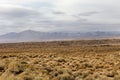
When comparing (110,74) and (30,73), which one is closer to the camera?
(30,73)

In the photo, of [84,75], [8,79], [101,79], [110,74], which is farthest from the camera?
[110,74]

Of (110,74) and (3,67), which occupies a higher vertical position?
(3,67)

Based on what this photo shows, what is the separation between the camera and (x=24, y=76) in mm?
14633

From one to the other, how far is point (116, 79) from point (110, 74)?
2251mm

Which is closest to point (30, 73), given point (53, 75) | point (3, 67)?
point (53, 75)

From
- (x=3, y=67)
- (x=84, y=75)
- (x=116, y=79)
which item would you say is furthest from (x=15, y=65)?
(x=116, y=79)

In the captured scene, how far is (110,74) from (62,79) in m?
5.74

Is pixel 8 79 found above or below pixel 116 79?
above

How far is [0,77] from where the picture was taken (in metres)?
15.8

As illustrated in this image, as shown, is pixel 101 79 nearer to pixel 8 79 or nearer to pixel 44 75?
pixel 44 75

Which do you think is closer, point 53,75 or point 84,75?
point 53,75

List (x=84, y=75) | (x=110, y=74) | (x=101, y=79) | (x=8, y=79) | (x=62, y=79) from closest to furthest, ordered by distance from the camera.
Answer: (x=8, y=79)
(x=62, y=79)
(x=101, y=79)
(x=84, y=75)
(x=110, y=74)

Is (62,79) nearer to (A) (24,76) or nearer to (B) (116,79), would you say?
(A) (24,76)

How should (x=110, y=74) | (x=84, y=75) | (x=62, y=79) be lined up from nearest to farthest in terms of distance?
(x=62, y=79) < (x=84, y=75) < (x=110, y=74)
